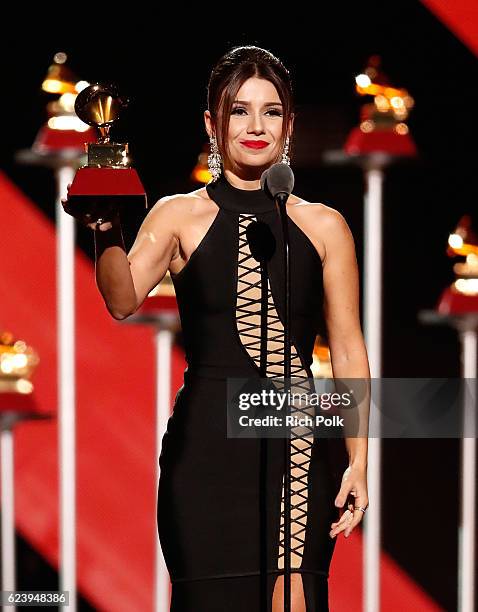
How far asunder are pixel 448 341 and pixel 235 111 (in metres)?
1.53

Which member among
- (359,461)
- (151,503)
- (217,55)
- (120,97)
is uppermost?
(217,55)

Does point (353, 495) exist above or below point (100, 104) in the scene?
below

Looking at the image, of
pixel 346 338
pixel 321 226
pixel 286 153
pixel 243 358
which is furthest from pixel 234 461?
pixel 286 153

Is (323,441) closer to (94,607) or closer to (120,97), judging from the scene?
(120,97)

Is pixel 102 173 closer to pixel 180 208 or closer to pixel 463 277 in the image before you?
pixel 180 208

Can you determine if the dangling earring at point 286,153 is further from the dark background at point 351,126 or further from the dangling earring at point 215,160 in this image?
the dark background at point 351,126

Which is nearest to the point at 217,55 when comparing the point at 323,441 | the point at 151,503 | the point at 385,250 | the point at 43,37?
the point at 43,37

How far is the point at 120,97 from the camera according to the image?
1585 millimetres

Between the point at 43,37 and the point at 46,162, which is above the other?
the point at 43,37

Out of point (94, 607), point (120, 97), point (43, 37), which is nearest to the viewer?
point (120, 97)

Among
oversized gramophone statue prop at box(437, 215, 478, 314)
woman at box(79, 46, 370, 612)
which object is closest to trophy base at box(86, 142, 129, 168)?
woman at box(79, 46, 370, 612)

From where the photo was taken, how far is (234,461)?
5.73 ft

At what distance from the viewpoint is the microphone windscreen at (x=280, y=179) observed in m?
1.59

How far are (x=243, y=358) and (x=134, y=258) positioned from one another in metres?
0.22
